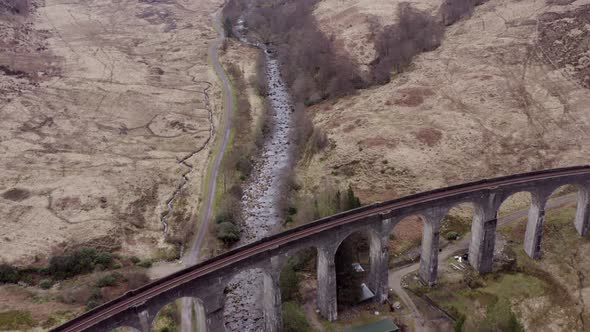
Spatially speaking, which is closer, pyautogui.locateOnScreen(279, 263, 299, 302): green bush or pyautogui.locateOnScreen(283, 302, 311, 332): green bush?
pyautogui.locateOnScreen(283, 302, 311, 332): green bush

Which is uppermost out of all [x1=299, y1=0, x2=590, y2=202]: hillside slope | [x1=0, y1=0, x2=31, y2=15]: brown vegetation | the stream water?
[x1=0, y1=0, x2=31, y2=15]: brown vegetation

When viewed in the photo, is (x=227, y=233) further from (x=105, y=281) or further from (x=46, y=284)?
(x=46, y=284)

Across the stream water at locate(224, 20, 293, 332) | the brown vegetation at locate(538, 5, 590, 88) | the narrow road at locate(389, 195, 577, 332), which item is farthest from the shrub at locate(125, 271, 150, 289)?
the brown vegetation at locate(538, 5, 590, 88)

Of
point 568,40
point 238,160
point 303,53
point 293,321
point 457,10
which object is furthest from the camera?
point 457,10

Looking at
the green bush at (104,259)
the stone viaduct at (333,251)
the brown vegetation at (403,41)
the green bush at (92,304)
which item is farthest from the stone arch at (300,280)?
the brown vegetation at (403,41)

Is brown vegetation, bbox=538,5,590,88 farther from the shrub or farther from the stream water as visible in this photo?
the shrub

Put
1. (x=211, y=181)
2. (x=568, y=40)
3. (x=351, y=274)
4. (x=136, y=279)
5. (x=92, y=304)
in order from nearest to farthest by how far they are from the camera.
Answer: (x=351, y=274) < (x=92, y=304) < (x=136, y=279) < (x=211, y=181) < (x=568, y=40)

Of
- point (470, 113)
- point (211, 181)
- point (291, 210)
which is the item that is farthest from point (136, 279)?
point (470, 113)
